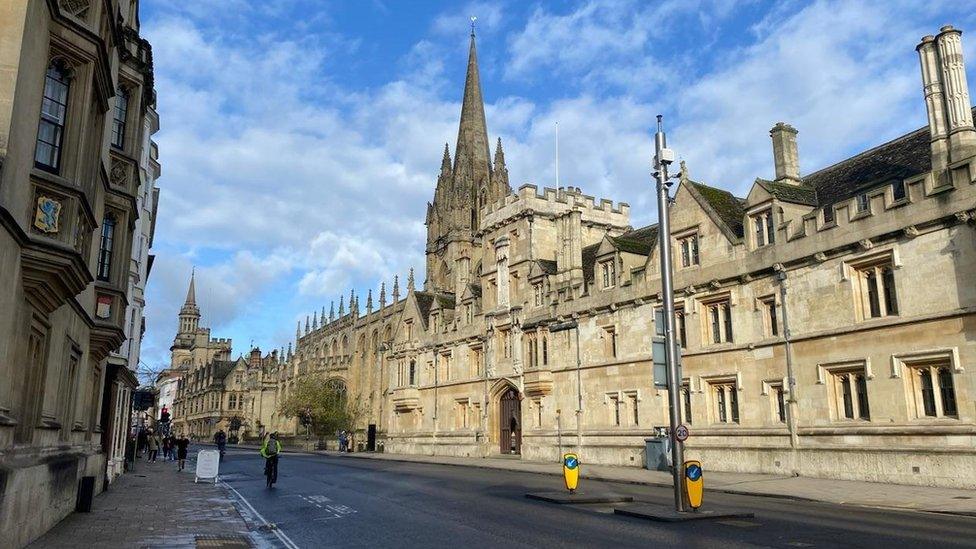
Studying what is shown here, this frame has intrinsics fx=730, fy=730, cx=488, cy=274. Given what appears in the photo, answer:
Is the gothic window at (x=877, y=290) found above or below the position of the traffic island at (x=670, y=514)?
above

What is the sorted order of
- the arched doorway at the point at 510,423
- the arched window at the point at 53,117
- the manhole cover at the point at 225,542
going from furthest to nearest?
the arched doorway at the point at 510,423 → the manhole cover at the point at 225,542 → the arched window at the point at 53,117

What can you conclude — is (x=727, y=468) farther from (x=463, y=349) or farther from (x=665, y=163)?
(x=463, y=349)

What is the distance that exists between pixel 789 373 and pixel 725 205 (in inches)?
318

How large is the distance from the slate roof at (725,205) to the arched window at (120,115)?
20523 mm

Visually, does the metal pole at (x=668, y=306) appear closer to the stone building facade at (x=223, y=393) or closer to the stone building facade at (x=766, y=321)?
the stone building facade at (x=766, y=321)

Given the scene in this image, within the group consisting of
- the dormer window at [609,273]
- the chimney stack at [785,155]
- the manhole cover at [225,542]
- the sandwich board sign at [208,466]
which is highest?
the chimney stack at [785,155]

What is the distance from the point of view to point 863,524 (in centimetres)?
1284

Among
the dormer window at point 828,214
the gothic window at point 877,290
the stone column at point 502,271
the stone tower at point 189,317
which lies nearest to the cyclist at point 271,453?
the gothic window at point 877,290

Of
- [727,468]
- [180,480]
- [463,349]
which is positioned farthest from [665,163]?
[463,349]

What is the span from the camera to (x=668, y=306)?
15.1 meters

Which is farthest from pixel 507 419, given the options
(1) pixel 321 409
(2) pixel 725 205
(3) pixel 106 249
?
(1) pixel 321 409

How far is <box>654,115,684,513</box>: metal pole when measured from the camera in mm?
14125

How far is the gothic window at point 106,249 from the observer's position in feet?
62.2

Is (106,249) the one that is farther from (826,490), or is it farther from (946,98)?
(946,98)
